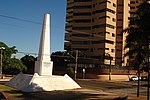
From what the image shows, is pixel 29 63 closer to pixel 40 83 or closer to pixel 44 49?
pixel 44 49

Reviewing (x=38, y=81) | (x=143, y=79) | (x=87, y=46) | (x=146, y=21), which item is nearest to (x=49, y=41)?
(x=38, y=81)

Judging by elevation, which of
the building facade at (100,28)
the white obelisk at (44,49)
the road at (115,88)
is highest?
the building facade at (100,28)

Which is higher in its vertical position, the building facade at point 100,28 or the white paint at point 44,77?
the building facade at point 100,28

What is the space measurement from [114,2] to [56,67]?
33520mm

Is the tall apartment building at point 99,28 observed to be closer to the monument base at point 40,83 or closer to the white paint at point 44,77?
the monument base at point 40,83

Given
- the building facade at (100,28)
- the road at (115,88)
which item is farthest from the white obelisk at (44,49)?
the building facade at (100,28)

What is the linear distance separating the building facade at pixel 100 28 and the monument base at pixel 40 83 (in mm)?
52316

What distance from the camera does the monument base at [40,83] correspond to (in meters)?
42.0

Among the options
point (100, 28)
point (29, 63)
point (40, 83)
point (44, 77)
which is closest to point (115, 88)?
point (44, 77)

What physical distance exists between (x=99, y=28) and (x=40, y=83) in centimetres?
5934

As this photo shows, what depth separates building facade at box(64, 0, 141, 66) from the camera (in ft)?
326

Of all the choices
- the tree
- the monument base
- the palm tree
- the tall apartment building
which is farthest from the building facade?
the palm tree

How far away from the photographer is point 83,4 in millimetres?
104688

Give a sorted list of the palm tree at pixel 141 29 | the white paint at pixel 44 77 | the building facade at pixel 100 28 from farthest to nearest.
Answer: the building facade at pixel 100 28 < the white paint at pixel 44 77 < the palm tree at pixel 141 29
